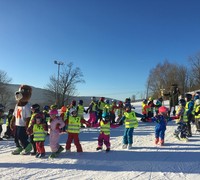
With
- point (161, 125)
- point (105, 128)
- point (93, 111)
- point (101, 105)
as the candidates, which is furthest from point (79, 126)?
point (101, 105)

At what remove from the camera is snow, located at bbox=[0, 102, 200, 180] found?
5836 mm

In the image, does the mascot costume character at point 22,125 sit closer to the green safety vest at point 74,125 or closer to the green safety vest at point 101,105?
the green safety vest at point 74,125

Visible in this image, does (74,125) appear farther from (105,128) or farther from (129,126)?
(129,126)

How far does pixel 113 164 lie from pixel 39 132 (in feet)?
7.99

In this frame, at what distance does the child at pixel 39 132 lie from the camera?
25.3 ft

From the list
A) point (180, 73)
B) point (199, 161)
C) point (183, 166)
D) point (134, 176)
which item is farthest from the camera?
point (180, 73)

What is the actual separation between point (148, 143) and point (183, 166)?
3.30 meters

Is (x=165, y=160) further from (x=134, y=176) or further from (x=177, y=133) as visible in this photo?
(x=177, y=133)

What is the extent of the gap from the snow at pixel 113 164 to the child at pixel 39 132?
0.30 metres

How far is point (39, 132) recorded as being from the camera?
307 inches

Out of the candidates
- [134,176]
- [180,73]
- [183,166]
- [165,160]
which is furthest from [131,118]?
[180,73]

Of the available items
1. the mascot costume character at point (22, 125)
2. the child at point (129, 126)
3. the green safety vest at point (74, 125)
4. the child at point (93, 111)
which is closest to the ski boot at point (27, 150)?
the mascot costume character at point (22, 125)

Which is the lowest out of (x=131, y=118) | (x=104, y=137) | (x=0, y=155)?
(x=0, y=155)

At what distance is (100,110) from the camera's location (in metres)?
17.5
